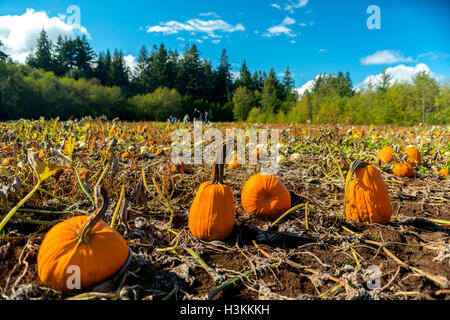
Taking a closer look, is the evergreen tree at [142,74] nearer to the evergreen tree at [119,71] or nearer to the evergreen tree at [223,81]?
the evergreen tree at [119,71]

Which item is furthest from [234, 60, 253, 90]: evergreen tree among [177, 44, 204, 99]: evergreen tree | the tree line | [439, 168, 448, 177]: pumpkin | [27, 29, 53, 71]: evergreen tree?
[439, 168, 448, 177]: pumpkin

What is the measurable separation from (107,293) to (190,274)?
43cm

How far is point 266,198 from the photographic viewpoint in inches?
79.7

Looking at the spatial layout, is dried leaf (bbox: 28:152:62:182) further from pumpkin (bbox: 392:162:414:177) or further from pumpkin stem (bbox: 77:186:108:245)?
pumpkin (bbox: 392:162:414:177)

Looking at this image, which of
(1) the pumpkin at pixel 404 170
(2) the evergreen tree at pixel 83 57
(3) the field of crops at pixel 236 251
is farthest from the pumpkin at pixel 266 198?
(2) the evergreen tree at pixel 83 57

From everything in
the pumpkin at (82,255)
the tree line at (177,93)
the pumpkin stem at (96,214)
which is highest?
the tree line at (177,93)

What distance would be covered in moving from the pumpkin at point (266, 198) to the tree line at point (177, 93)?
5.51ft

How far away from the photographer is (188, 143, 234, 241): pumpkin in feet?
5.37

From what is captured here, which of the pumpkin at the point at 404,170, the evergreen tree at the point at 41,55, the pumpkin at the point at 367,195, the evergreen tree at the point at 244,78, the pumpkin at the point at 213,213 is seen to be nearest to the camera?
the pumpkin at the point at 213,213

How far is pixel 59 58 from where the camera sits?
175 feet

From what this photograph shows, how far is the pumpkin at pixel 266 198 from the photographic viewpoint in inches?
78.8

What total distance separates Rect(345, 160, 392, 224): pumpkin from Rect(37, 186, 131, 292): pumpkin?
1621mm

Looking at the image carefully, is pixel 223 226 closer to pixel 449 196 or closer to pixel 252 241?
pixel 252 241

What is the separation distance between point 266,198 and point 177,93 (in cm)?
4643
